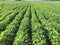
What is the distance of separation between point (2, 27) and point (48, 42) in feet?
18.9

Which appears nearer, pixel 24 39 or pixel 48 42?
pixel 24 39

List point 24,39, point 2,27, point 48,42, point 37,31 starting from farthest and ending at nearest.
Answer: point 2,27 → point 37,31 → point 48,42 → point 24,39

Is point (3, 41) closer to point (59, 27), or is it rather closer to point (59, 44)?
point (59, 44)

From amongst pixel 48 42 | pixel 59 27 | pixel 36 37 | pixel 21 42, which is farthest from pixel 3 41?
pixel 59 27

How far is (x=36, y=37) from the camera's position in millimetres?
13852

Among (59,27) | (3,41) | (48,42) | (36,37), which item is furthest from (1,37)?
(59,27)

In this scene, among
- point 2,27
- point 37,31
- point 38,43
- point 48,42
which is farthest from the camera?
point 2,27

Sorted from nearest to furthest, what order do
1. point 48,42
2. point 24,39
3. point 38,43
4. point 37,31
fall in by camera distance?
point 38,43 → point 24,39 → point 48,42 → point 37,31

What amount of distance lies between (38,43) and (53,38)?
76.0 inches

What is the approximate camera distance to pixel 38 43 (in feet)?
40.9

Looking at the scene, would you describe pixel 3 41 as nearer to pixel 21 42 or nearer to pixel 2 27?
pixel 21 42

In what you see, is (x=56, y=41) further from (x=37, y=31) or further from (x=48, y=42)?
(x=37, y=31)

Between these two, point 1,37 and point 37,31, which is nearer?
point 1,37

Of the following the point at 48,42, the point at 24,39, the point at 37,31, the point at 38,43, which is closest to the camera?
the point at 38,43
